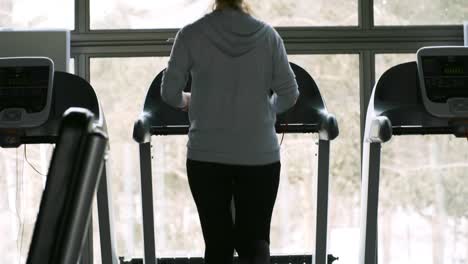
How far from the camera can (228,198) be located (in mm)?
2137

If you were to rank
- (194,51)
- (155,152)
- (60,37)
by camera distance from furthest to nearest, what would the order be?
1. (155,152)
2. (60,37)
3. (194,51)

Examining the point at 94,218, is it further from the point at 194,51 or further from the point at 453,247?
the point at 194,51

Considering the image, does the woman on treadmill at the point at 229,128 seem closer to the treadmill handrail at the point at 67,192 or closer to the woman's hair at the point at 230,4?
the woman's hair at the point at 230,4

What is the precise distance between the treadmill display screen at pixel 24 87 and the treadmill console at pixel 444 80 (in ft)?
5.31

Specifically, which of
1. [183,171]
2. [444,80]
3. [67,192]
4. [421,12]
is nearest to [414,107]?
[444,80]

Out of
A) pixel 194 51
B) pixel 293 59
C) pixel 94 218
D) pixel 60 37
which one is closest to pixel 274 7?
pixel 293 59

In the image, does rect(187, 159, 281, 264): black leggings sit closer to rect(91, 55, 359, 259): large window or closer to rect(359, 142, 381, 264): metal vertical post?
rect(359, 142, 381, 264): metal vertical post

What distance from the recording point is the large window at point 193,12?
4.20 meters

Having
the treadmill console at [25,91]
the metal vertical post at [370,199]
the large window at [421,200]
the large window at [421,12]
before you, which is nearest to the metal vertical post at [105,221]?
the treadmill console at [25,91]

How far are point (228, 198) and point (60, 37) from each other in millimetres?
2079

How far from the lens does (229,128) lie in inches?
82.4

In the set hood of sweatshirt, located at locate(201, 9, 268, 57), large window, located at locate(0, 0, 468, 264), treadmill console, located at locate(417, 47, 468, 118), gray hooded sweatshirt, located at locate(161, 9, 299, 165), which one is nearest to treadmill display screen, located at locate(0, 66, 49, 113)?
large window, located at locate(0, 0, 468, 264)

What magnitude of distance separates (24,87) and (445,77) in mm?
1804

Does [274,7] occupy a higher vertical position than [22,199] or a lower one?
higher
